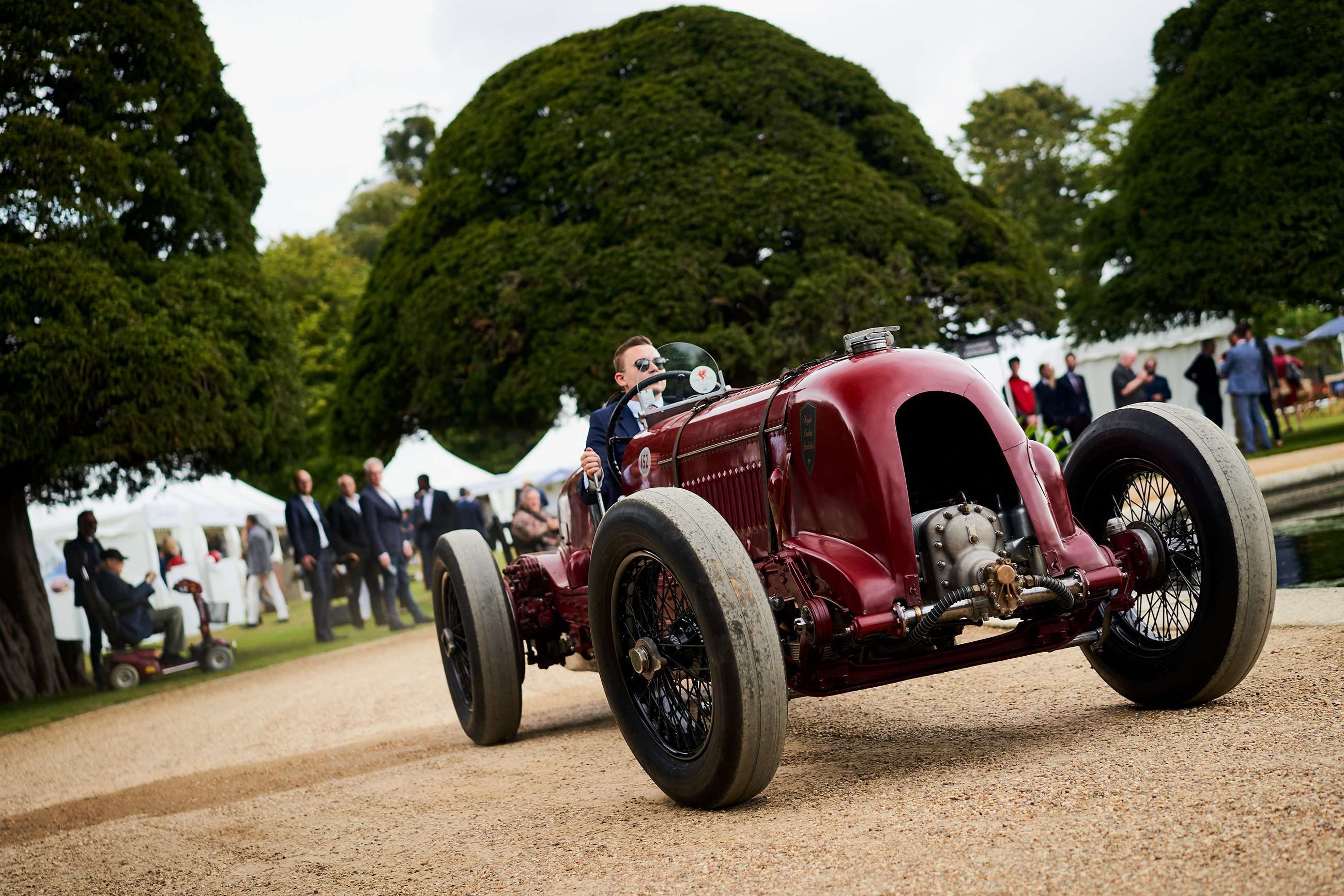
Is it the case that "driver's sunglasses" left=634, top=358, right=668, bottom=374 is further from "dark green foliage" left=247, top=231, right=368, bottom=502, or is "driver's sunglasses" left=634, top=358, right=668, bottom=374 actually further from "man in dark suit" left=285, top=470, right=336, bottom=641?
"dark green foliage" left=247, top=231, right=368, bottom=502

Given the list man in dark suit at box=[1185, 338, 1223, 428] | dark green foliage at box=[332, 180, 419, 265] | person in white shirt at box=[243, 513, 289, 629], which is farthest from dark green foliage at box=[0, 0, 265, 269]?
dark green foliage at box=[332, 180, 419, 265]

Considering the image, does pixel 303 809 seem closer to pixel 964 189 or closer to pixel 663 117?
pixel 663 117

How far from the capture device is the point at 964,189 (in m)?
24.7

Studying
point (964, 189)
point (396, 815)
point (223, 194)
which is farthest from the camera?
point (964, 189)

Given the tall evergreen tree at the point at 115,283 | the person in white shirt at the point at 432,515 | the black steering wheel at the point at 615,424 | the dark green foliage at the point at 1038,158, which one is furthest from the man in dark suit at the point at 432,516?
the dark green foliage at the point at 1038,158

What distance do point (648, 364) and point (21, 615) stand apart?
10672 millimetres

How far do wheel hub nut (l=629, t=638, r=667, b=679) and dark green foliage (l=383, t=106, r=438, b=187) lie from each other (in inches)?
2424

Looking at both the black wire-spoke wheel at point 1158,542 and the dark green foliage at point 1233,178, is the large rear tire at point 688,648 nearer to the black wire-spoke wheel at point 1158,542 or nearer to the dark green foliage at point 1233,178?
the black wire-spoke wheel at point 1158,542

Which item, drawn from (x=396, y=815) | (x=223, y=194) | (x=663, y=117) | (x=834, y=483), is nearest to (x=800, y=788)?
(x=834, y=483)

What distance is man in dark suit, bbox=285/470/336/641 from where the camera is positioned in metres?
15.9

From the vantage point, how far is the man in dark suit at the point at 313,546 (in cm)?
1593

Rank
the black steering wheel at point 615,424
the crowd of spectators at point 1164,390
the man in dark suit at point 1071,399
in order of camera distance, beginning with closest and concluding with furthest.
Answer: the black steering wheel at point 615,424, the crowd of spectators at point 1164,390, the man in dark suit at point 1071,399

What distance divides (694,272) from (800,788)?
17.5 m

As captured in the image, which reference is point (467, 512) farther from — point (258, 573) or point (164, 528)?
point (164, 528)
